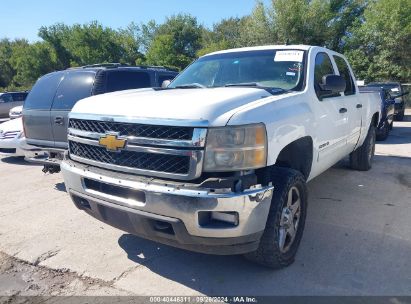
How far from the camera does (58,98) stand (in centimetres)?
564

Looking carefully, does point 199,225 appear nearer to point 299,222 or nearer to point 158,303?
point 158,303

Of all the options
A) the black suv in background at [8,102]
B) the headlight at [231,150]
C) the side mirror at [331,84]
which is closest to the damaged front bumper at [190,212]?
the headlight at [231,150]

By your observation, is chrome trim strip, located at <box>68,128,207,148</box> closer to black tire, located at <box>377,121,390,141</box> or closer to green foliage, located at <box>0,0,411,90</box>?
black tire, located at <box>377,121,390,141</box>

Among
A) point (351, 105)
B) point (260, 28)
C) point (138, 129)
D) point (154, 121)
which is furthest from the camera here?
point (260, 28)

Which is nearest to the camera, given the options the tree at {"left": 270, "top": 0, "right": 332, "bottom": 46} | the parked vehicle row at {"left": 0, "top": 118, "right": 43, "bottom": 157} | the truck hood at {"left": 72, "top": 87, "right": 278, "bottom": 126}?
the truck hood at {"left": 72, "top": 87, "right": 278, "bottom": 126}

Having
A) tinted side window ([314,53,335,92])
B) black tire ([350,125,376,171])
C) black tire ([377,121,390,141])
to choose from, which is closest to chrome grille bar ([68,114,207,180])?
tinted side window ([314,53,335,92])

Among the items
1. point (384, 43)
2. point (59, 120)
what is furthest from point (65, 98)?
point (384, 43)

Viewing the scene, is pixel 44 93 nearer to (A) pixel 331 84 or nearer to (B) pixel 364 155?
(A) pixel 331 84

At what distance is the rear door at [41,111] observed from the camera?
5672 mm

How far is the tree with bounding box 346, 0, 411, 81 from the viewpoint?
2170 cm

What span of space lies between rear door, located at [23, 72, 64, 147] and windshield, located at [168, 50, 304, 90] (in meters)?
2.31

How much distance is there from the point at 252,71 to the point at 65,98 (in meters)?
3.01

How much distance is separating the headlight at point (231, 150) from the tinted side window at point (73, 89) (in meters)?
3.43

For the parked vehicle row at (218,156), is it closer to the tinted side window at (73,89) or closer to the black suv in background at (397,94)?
the tinted side window at (73,89)
